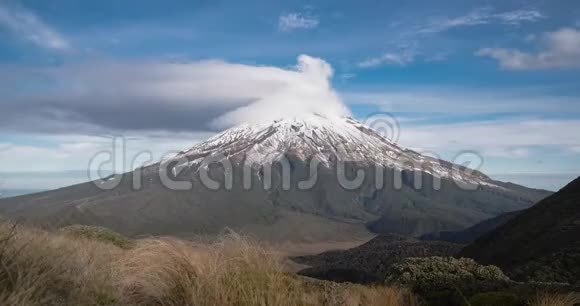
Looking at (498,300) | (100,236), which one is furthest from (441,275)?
(100,236)

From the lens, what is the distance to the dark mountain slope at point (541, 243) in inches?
906

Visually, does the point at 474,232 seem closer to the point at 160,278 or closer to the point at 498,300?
the point at 498,300

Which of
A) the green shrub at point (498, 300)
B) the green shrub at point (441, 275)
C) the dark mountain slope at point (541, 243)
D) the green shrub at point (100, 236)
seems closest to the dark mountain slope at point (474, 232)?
the dark mountain slope at point (541, 243)

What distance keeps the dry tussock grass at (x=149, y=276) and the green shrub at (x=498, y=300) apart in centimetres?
136

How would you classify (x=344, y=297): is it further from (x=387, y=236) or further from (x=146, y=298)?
(x=387, y=236)

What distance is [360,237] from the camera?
635ft

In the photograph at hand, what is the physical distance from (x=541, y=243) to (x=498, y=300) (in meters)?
32.0

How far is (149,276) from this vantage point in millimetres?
6078

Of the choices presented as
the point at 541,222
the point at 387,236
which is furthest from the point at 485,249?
the point at 387,236

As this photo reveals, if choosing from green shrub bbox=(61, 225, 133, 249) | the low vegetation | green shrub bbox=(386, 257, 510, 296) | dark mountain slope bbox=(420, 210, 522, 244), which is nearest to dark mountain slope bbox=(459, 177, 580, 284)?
green shrub bbox=(386, 257, 510, 296)

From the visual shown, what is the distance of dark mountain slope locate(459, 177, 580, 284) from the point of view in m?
23.0

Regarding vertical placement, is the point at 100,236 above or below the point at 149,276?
below

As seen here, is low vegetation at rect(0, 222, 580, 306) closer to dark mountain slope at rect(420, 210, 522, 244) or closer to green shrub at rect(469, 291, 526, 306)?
green shrub at rect(469, 291, 526, 306)

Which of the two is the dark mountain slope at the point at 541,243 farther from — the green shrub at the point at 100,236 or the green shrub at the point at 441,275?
the green shrub at the point at 100,236
